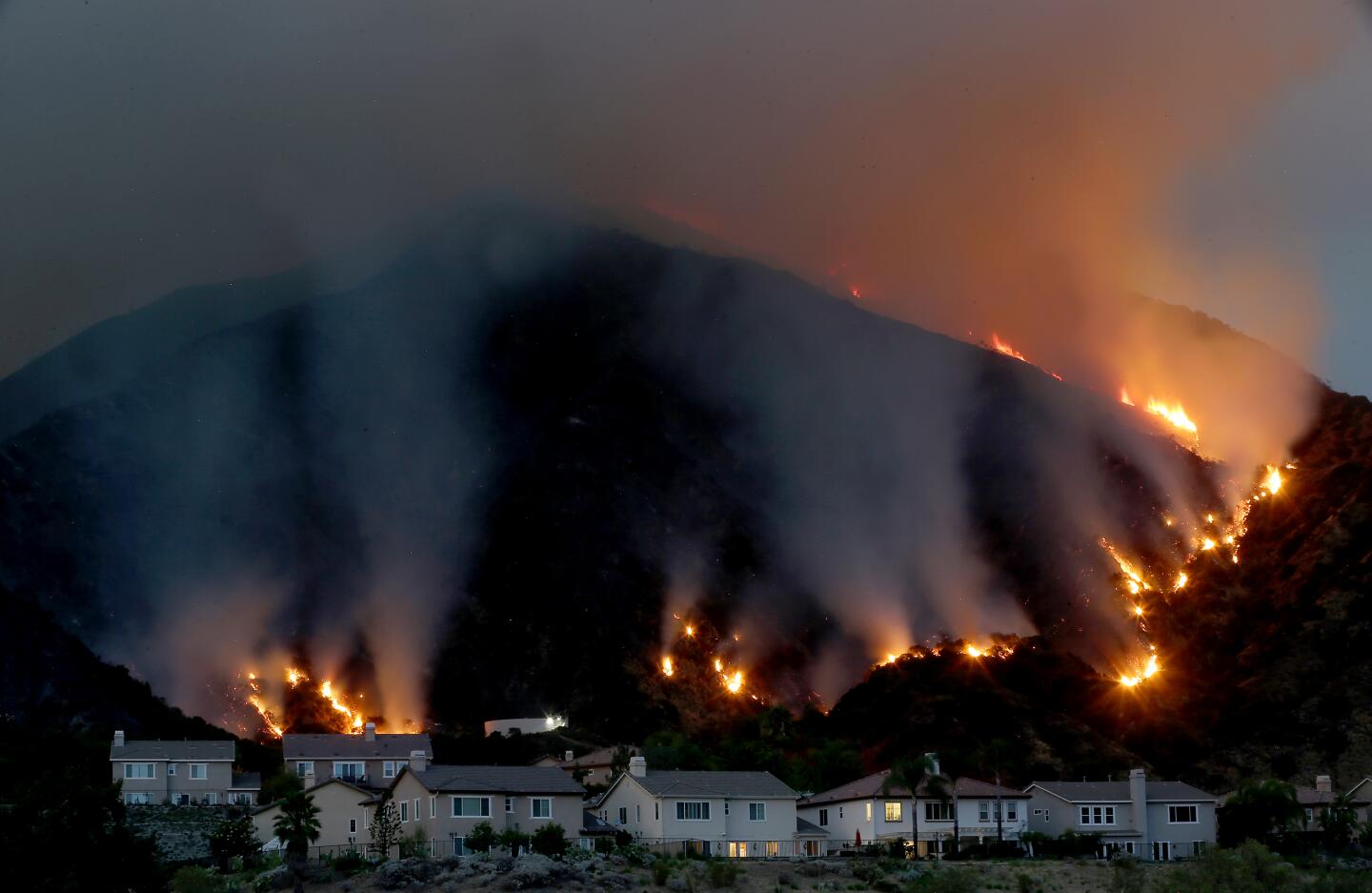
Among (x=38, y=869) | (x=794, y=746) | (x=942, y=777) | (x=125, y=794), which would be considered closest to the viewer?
(x=38, y=869)

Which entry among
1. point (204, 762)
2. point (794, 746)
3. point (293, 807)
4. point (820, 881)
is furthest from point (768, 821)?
point (794, 746)

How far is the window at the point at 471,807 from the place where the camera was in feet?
272

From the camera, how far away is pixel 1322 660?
600 ft

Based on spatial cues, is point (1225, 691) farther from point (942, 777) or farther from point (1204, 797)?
point (942, 777)

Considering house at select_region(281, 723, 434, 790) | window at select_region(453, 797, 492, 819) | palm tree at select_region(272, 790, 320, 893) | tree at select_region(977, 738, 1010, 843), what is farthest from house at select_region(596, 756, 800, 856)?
house at select_region(281, 723, 434, 790)

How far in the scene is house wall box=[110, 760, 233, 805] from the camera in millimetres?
112375

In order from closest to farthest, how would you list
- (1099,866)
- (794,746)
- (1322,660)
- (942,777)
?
(1099,866) < (942,777) < (794,746) < (1322,660)

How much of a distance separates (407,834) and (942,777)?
3674 cm

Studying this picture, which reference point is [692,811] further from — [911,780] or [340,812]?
[340,812]

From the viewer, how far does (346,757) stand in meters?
118

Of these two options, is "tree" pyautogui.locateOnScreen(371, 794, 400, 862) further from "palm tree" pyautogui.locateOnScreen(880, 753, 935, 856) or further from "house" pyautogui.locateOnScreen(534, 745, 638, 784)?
"palm tree" pyautogui.locateOnScreen(880, 753, 935, 856)

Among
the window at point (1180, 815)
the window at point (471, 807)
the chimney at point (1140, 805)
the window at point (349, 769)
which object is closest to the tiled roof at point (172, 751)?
the window at point (349, 769)

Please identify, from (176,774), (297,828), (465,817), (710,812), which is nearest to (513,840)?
(465,817)

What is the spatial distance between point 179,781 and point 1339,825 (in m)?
81.4
